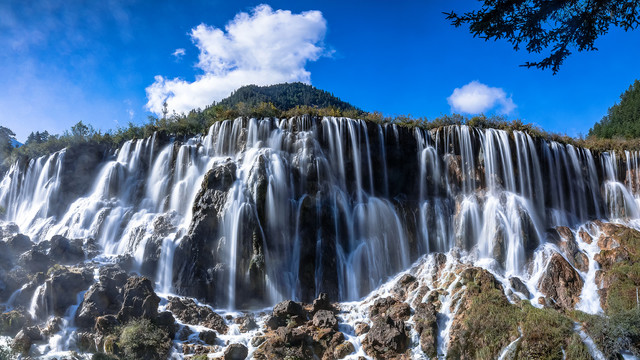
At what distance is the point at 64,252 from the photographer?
687 inches

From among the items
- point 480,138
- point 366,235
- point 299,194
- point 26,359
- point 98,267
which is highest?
point 480,138

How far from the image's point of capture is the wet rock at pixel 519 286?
51.0 feet

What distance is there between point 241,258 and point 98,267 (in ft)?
20.2

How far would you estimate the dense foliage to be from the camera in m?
32.0

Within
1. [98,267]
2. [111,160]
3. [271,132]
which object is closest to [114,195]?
[111,160]

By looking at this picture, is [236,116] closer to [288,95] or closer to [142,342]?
[142,342]

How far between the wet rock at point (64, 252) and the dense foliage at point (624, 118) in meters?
36.7

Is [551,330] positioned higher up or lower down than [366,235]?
lower down

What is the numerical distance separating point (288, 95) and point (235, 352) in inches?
3331

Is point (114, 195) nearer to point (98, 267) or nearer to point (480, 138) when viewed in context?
point (98, 267)

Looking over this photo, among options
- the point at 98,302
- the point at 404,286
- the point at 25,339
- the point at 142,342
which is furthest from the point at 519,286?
the point at 25,339

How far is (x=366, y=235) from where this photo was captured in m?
19.4

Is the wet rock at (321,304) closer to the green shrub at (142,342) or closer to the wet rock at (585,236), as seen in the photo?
the green shrub at (142,342)

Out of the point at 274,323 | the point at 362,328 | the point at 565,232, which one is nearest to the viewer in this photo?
the point at 362,328
